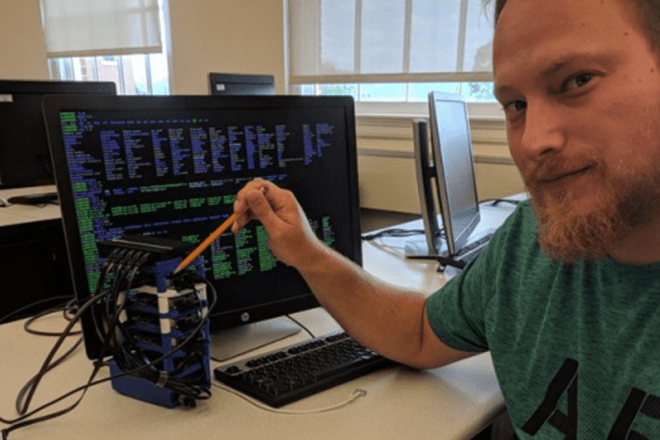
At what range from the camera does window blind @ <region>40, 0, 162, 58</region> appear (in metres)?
3.64

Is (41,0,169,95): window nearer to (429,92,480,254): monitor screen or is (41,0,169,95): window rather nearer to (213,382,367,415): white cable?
(429,92,480,254): monitor screen

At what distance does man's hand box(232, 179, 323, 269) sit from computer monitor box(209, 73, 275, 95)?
51.2 inches

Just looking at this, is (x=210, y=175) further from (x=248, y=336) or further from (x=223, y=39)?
(x=223, y=39)

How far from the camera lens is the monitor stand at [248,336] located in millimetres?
955

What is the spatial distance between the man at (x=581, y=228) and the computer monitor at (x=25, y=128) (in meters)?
1.74

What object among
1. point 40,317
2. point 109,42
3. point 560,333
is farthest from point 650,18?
point 109,42

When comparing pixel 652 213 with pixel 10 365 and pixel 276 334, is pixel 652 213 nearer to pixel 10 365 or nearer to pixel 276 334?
pixel 276 334

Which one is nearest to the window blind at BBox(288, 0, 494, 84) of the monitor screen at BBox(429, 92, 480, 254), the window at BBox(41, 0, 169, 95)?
the monitor screen at BBox(429, 92, 480, 254)

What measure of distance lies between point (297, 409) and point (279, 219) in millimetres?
300

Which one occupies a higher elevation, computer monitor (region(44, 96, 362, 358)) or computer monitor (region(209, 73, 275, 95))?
computer monitor (region(209, 73, 275, 95))

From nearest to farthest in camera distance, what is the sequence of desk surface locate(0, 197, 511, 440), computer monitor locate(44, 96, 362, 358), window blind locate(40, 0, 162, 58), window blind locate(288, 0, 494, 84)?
1. desk surface locate(0, 197, 511, 440)
2. computer monitor locate(44, 96, 362, 358)
3. window blind locate(288, 0, 494, 84)
4. window blind locate(40, 0, 162, 58)

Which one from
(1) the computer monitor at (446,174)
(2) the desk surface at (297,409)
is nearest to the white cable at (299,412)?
(2) the desk surface at (297,409)

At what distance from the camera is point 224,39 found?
3.42m

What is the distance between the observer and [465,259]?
1.49m
